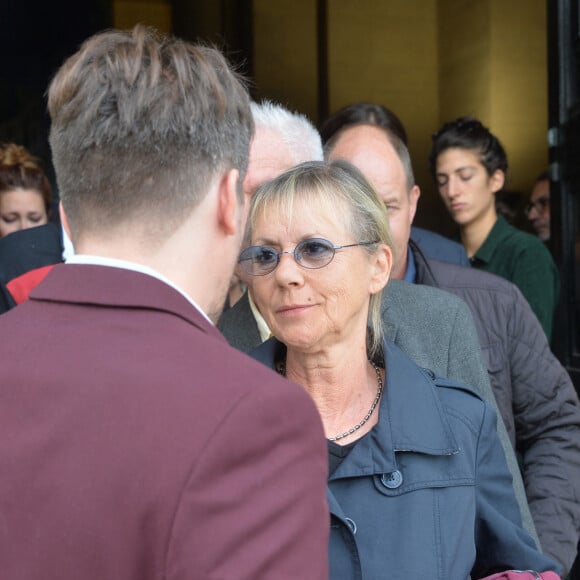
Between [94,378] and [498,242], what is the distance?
127 inches

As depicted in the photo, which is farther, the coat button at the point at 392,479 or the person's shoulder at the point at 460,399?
the person's shoulder at the point at 460,399

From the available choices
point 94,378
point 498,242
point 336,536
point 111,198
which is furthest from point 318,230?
point 498,242

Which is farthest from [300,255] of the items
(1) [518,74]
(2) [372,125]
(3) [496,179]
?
(1) [518,74]

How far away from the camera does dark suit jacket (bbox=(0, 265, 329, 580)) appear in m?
0.92

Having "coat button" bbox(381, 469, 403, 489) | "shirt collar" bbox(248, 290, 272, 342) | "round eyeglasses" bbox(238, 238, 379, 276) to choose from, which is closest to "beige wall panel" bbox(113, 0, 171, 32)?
"shirt collar" bbox(248, 290, 272, 342)

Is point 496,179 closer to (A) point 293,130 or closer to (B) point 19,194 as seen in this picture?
(A) point 293,130

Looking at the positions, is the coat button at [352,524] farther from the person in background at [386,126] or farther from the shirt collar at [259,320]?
the person in background at [386,126]

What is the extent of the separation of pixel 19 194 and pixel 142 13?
20.1 feet

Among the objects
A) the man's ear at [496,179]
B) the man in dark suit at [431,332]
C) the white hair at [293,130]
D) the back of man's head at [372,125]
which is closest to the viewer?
the man in dark suit at [431,332]

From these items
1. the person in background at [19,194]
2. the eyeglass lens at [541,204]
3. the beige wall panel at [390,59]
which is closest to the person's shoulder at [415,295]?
the person in background at [19,194]

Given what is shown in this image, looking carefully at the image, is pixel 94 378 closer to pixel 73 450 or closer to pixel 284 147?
pixel 73 450

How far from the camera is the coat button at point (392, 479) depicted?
1.67m

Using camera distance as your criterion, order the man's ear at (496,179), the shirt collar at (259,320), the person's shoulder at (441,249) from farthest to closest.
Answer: the man's ear at (496,179), the person's shoulder at (441,249), the shirt collar at (259,320)

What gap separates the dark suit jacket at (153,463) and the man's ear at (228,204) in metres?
0.18
